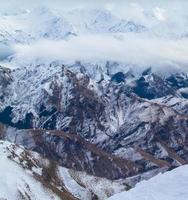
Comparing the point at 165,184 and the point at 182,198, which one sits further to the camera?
the point at 165,184

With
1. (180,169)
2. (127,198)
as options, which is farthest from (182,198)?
(180,169)

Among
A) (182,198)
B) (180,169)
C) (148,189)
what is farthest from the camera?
(180,169)

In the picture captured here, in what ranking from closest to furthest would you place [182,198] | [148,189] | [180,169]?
1. [182,198]
2. [148,189]
3. [180,169]

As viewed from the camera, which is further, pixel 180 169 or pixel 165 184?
pixel 180 169

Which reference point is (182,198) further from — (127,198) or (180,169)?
(180,169)

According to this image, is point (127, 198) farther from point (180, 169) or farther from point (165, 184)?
point (180, 169)
